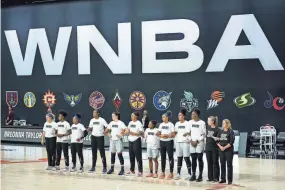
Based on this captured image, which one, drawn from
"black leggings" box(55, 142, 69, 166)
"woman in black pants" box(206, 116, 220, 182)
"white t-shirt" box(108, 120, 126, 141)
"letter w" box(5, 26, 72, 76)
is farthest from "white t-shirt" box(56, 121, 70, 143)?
"letter w" box(5, 26, 72, 76)

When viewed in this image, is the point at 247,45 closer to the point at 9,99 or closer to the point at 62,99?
the point at 62,99

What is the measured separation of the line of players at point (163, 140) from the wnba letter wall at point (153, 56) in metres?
9.94

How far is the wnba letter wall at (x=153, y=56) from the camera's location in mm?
23219

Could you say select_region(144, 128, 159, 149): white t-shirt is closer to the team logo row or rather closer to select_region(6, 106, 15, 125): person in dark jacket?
the team logo row

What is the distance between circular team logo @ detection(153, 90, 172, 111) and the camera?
25.3m

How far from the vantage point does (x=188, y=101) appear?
24.8m

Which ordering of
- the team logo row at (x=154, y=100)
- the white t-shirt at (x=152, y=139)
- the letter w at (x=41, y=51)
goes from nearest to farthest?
the white t-shirt at (x=152, y=139), the team logo row at (x=154, y=100), the letter w at (x=41, y=51)

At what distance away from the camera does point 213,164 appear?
13.3 metres

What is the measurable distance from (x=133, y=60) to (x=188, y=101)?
370cm

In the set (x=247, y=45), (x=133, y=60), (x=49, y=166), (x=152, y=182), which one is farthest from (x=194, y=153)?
(x=133, y=60)

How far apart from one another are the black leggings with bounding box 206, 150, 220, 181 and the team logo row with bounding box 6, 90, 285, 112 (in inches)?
419

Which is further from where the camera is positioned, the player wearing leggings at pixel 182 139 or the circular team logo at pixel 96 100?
the circular team logo at pixel 96 100

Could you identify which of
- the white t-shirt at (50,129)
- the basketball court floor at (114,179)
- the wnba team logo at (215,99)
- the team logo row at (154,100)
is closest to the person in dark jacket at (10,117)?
the team logo row at (154,100)

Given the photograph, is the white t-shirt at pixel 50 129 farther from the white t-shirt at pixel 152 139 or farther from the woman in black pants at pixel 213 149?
the woman in black pants at pixel 213 149
